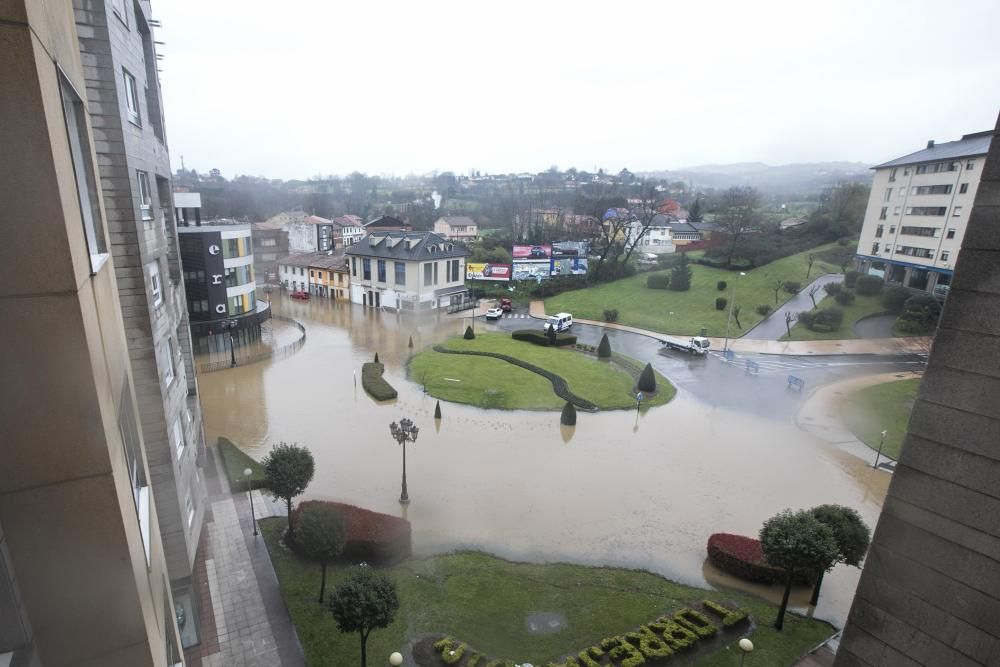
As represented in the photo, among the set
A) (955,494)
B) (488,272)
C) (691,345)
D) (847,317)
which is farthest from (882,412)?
(488,272)

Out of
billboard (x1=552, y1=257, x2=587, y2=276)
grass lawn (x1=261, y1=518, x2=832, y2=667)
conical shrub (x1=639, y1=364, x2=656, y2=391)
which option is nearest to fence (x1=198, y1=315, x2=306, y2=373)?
grass lawn (x1=261, y1=518, x2=832, y2=667)

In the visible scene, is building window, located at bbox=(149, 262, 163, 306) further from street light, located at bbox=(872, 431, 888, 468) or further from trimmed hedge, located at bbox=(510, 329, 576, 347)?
trimmed hedge, located at bbox=(510, 329, 576, 347)

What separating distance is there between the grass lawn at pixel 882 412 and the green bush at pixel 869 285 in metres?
18.1

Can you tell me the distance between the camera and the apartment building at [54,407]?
2424mm

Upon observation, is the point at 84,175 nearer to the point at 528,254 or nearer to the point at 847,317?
the point at 847,317

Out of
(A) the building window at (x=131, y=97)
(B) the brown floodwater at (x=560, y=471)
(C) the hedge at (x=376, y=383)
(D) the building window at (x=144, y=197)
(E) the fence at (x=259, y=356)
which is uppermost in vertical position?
(A) the building window at (x=131, y=97)

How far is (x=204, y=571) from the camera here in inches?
500

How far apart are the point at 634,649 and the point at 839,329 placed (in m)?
36.9

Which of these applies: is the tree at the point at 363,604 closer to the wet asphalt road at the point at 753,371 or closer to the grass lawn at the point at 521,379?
the grass lawn at the point at 521,379

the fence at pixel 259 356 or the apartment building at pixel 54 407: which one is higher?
the apartment building at pixel 54 407

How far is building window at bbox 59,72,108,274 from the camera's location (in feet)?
10.8

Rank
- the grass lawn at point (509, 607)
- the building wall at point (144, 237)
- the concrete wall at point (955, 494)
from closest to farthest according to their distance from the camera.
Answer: the concrete wall at point (955, 494), the building wall at point (144, 237), the grass lawn at point (509, 607)

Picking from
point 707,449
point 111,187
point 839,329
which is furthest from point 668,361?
point 111,187

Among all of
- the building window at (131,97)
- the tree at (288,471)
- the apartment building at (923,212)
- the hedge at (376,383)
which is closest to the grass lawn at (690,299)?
the apartment building at (923,212)
